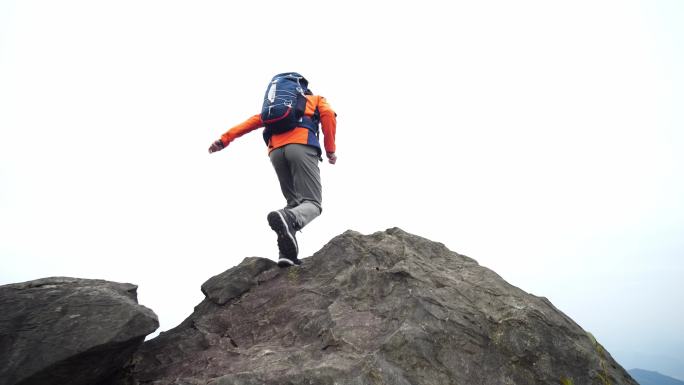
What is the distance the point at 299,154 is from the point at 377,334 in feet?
12.3

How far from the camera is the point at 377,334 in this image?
5.57m

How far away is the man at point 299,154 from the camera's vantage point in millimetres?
7695

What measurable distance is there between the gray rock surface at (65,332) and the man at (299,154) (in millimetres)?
2835

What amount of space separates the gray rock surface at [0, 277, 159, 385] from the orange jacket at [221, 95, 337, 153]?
12.1ft

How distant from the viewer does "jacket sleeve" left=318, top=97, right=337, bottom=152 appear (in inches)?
330

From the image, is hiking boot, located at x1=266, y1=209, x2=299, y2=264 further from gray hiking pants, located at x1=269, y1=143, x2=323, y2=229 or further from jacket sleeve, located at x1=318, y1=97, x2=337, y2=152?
jacket sleeve, located at x1=318, y1=97, x2=337, y2=152

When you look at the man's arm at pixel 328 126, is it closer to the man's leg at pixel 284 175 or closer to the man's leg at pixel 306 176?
the man's leg at pixel 306 176

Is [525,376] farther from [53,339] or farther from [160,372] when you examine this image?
[53,339]

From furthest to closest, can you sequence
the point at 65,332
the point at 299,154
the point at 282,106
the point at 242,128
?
the point at 242,128, the point at 299,154, the point at 282,106, the point at 65,332

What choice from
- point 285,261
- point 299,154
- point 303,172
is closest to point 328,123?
point 299,154

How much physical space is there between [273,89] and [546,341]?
6.30 m

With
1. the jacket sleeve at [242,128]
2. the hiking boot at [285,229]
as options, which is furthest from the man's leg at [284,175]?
the hiking boot at [285,229]

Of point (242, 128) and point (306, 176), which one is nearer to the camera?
point (306, 176)

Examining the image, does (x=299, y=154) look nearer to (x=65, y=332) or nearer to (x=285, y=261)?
(x=285, y=261)
